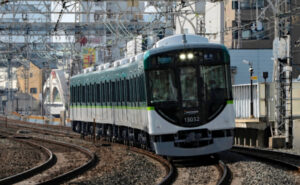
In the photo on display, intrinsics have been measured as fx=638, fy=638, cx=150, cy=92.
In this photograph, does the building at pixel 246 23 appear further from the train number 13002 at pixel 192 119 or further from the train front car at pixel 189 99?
the train number 13002 at pixel 192 119

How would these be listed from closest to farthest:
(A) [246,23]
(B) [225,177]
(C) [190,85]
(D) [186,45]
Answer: (B) [225,177], (C) [190,85], (D) [186,45], (A) [246,23]

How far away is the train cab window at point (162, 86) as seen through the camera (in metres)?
16.7

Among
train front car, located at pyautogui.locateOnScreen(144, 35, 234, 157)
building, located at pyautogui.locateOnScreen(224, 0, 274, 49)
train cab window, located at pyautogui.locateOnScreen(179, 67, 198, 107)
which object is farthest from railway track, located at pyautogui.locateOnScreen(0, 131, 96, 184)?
building, located at pyautogui.locateOnScreen(224, 0, 274, 49)

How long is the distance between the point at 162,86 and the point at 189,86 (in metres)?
0.72

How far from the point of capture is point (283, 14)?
2392 centimetres

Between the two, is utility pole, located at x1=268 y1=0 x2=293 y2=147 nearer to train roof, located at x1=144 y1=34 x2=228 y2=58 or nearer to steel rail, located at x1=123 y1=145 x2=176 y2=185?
steel rail, located at x1=123 y1=145 x2=176 y2=185

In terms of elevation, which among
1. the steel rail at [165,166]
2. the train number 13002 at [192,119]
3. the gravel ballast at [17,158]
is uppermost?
the train number 13002 at [192,119]

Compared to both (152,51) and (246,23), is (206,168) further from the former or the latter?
(246,23)

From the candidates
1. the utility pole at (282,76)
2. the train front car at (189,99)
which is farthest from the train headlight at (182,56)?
the utility pole at (282,76)

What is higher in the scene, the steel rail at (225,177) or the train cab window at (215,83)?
the train cab window at (215,83)

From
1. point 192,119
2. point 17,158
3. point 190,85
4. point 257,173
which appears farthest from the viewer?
point 17,158

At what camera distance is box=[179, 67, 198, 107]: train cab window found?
16562 mm

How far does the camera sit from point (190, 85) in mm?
16641

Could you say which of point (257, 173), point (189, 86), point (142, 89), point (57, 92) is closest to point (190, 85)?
point (189, 86)
